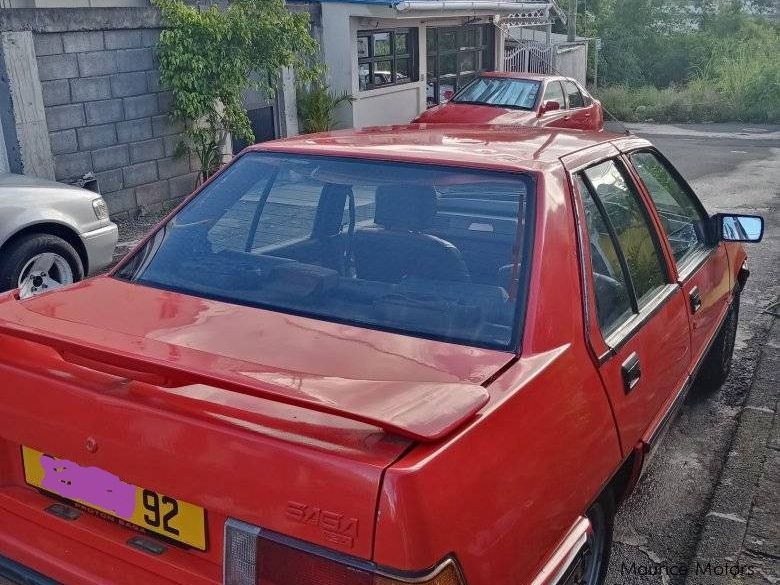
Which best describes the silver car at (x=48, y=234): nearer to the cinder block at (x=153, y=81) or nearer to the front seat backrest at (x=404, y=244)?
the cinder block at (x=153, y=81)

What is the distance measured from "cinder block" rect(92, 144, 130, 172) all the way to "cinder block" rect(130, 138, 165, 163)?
11 centimetres

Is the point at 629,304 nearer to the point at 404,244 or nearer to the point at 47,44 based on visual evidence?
the point at 404,244

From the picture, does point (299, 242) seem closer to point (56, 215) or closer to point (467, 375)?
point (467, 375)

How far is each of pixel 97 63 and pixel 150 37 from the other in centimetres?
92

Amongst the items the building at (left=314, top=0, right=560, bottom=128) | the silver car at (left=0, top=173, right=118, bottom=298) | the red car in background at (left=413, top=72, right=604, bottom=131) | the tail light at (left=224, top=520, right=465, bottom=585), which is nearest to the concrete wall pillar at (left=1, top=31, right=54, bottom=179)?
the silver car at (left=0, top=173, right=118, bottom=298)

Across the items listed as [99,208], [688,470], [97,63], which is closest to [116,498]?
[688,470]

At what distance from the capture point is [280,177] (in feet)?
9.95

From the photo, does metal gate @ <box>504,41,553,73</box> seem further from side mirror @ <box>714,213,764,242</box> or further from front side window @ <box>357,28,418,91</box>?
side mirror @ <box>714,213,764,242</box>

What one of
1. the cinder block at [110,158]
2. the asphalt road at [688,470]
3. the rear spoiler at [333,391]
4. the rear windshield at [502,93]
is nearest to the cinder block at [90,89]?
the cinder block at [110,158]

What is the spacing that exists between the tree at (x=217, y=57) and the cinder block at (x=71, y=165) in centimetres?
136

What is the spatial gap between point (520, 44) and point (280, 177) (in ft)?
65.8

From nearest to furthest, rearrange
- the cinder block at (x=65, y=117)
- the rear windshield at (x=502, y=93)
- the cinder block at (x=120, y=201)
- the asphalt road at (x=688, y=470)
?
the asphalt road at (x=688, y=470) → the cinder block at (x=65, y=117) → the cinder block at (x=120, y=201) → the rear windshield at (x=502, y=93)

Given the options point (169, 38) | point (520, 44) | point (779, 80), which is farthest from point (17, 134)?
point (779, 80)

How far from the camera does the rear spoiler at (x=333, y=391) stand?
5.64 ft
